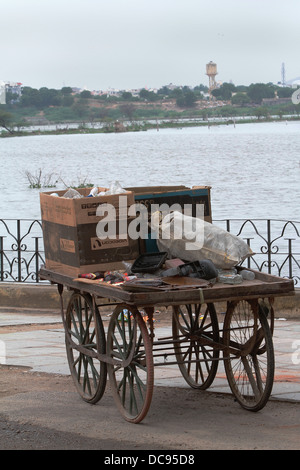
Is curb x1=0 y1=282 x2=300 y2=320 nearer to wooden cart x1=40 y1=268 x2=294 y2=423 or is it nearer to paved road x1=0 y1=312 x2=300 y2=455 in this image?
A: paved road x1=0 y1=312 x2=300 y2=455

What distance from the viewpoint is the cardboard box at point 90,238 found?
21.0 feet

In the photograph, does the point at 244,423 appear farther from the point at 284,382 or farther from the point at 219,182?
the point at 219,182

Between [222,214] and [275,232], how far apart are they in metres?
4.96

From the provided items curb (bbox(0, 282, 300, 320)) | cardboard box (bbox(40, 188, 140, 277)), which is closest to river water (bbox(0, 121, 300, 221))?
curb (bbox(0, 282, 300, 320))

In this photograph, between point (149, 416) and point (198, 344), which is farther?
point (198, 344)

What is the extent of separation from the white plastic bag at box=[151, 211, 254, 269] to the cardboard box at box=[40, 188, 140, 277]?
28 cm

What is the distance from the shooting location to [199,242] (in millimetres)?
6316

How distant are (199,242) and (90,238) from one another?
784mm

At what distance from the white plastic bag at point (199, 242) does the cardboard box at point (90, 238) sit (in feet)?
0.93

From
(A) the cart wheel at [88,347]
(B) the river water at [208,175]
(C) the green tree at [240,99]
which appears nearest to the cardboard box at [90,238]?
(A) the cart wheel at [88,347]

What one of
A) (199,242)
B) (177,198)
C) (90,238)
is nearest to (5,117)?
(177,198)

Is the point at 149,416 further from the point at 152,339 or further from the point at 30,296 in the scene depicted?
the point at 30,296
